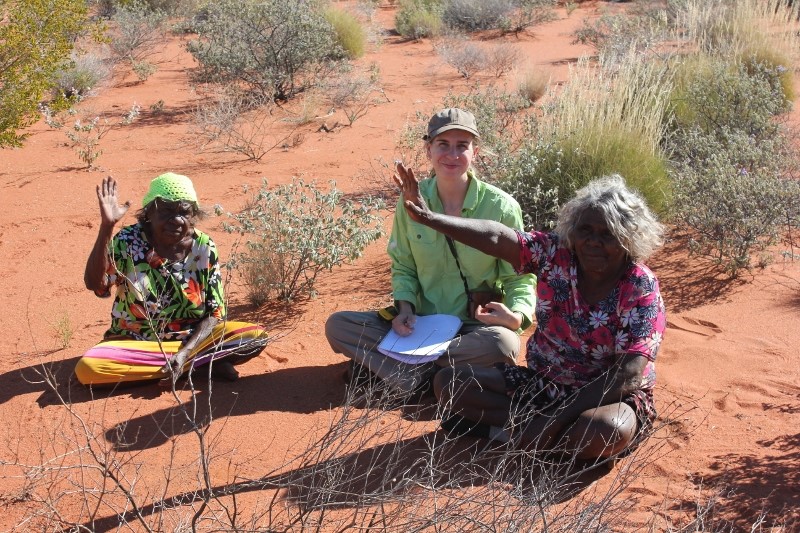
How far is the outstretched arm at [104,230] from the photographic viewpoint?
4.17 meters

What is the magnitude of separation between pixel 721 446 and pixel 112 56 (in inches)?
451

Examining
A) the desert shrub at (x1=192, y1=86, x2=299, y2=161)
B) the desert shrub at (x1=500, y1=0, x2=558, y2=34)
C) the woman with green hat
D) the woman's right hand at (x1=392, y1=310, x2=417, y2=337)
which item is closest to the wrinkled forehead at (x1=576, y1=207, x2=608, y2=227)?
the woman's right hand at (x1=392, y1=310, x2=417, y2=337)

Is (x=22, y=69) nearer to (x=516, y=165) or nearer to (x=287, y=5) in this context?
(x=516, y=165)

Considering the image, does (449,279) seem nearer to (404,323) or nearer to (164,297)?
(404,323)

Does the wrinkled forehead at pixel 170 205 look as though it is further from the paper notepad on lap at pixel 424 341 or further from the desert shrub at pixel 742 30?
the desert shrub at pixel 742 30

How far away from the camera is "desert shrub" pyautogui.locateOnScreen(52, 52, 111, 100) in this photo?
10938 millimetres

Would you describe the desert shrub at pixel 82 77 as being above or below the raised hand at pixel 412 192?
below

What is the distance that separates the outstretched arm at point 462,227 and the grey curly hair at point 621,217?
235 millimetres

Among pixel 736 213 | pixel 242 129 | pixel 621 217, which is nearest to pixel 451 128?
pixel 621 217

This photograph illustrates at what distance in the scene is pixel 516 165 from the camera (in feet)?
21.4

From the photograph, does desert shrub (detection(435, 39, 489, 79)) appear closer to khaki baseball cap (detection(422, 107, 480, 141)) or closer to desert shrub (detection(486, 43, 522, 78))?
desert shrub (detection(486, 43, 522, 78))

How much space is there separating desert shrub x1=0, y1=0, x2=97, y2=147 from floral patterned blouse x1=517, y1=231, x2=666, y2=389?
505cm

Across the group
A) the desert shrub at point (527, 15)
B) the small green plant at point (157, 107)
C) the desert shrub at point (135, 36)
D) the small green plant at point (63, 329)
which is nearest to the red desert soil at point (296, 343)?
the small green plant at point (63, 329)

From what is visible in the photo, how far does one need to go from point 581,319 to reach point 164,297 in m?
2.11
